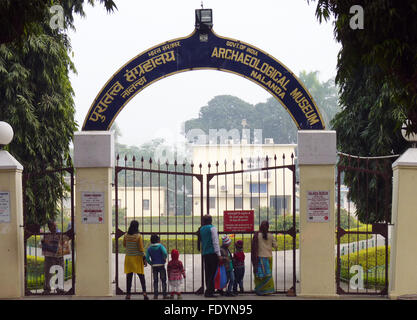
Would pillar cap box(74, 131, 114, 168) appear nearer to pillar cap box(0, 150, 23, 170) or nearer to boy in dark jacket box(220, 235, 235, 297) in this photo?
pillar cap box(0, 150, 23, 170)

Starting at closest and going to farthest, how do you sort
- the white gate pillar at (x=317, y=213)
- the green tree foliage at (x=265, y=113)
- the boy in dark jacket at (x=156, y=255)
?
1. the boy in dark jacket at (x=156, y=255)
2. the white gate pillar at (x=317, y=213)
3. the green tree foliage at (x=265, y=113)

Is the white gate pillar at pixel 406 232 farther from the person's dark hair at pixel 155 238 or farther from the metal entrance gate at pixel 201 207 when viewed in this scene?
the person's dark hair at pixel 155 238

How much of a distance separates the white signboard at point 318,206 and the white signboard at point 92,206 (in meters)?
3.46

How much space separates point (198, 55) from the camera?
10.3m

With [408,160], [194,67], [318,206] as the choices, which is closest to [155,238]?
[318,206]

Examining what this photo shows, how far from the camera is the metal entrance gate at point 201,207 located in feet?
33.1

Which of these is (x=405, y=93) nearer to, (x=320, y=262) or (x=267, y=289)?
(x=320, y=262)

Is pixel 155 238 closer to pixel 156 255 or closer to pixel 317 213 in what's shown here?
pixel 156 255

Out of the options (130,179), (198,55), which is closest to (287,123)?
(130,179)

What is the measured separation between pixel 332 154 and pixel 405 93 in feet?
9.47

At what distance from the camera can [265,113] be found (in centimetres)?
7062

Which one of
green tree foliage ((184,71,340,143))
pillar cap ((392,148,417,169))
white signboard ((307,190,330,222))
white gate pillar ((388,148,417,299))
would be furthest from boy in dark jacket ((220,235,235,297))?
green tree foliage ((184,71,340,143))

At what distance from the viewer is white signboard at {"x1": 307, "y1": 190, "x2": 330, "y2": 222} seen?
32.8 ft

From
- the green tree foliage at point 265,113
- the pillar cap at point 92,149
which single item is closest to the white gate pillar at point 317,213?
the pillar cap at point 92,149
